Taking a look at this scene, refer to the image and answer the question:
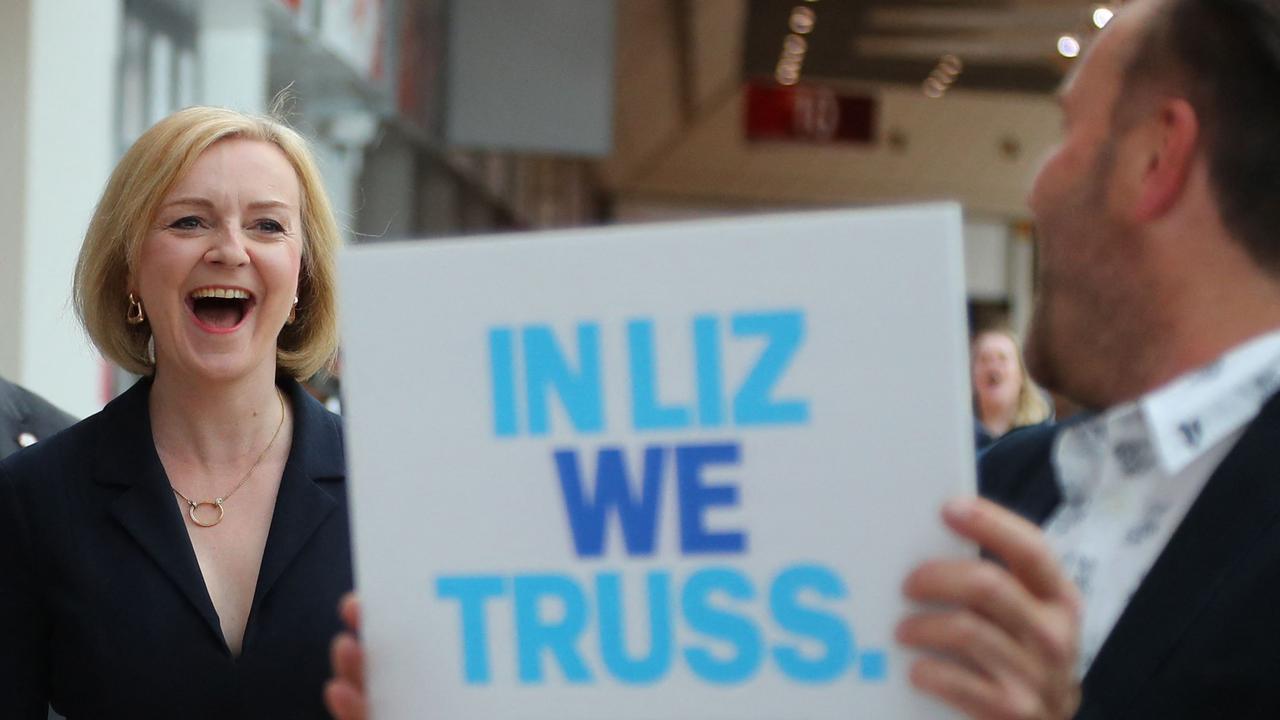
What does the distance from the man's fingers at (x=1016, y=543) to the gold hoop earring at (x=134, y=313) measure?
148 centimetres

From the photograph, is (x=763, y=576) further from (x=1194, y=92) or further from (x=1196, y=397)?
(x=1194, y=92)

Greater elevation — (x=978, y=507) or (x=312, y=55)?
(x=312, y=55)

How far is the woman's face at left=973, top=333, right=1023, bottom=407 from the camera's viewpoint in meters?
5.73

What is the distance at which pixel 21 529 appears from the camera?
74.1 inches

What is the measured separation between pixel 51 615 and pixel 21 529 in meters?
0.11

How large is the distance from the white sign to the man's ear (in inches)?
11.8

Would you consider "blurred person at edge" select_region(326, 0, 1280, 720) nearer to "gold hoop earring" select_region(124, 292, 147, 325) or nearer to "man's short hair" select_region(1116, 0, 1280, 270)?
"man's short hair" select_region(1116, 0, 1280, 270)

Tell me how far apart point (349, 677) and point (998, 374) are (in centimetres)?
483

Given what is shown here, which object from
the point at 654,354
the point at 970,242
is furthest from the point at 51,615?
the point at 970,242

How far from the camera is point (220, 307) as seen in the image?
2.08m

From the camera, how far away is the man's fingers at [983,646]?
102 centimetres

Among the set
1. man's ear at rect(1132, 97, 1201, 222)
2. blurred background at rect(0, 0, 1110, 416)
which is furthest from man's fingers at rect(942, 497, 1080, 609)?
blurred background at rect(0, 0, 1110, 416)

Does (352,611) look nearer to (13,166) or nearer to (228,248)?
(228,248)

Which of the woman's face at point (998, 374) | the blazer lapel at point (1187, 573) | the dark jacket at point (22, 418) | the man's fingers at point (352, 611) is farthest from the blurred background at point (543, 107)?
the woman's face at point (998, 374)
